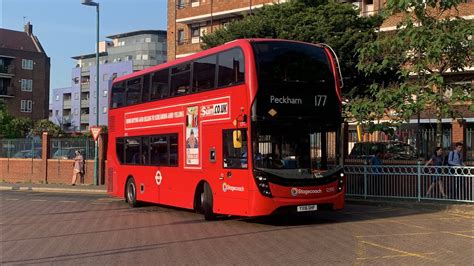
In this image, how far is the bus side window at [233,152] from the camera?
12.2 metres

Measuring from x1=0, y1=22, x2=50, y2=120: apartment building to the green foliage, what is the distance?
241 feet

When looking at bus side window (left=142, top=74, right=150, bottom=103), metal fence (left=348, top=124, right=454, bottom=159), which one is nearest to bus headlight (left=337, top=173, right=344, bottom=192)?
metal fence (left=348, top=124, right=454, bottom=159)

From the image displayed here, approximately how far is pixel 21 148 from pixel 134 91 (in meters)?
19.7

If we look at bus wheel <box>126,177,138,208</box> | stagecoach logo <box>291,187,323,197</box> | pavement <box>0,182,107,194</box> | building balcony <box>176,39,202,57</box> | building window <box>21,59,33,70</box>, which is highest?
building window <box>21,59,33,70</box>

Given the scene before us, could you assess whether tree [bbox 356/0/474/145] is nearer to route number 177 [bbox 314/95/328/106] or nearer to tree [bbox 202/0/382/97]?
route number 177 [bbox 314/95/328/106]

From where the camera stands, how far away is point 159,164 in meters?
16.1

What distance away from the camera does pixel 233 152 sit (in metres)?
12.6

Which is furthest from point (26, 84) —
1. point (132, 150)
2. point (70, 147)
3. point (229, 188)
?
point (229, 188)

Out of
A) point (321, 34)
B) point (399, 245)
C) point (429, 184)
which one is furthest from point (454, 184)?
point (321, 34)

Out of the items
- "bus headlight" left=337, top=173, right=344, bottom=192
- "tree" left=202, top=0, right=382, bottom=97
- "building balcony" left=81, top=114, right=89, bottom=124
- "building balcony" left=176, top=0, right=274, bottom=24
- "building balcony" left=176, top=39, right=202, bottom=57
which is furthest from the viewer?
"building balcony" left=81, top=114, right=89, bottom=124

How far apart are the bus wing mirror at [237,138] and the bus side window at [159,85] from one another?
3881 mm

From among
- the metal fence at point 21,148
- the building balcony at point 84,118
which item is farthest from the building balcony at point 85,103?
the metal fence at point 21,148

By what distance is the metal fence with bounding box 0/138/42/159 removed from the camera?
33406mm

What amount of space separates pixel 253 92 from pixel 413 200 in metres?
7.72
